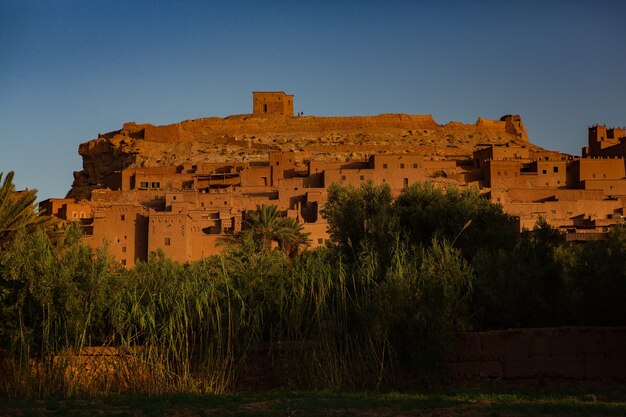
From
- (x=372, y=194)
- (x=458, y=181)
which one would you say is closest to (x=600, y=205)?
(x=458, y=181)

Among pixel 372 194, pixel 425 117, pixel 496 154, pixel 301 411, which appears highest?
pixel 425 117

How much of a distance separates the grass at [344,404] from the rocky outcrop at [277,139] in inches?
1799

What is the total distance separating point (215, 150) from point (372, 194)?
44.0 metres

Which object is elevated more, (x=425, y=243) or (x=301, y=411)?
(x=425, y=243)

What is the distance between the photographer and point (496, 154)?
160 ft

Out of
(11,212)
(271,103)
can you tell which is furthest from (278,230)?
(271,103)

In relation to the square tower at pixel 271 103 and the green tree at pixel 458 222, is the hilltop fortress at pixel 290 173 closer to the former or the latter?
the square tower at pixel 271 103

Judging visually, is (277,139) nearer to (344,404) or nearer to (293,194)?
(293,194)

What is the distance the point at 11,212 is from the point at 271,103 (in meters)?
51.2

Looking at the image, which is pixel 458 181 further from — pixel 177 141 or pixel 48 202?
pixel 177 141

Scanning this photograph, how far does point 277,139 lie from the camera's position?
66.3 metres

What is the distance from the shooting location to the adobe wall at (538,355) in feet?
40.0

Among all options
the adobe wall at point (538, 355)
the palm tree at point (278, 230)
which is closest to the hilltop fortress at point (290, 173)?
the palm tree at point (278, 230)

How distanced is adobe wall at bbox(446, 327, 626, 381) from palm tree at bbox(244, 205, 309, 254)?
66.2 ft
